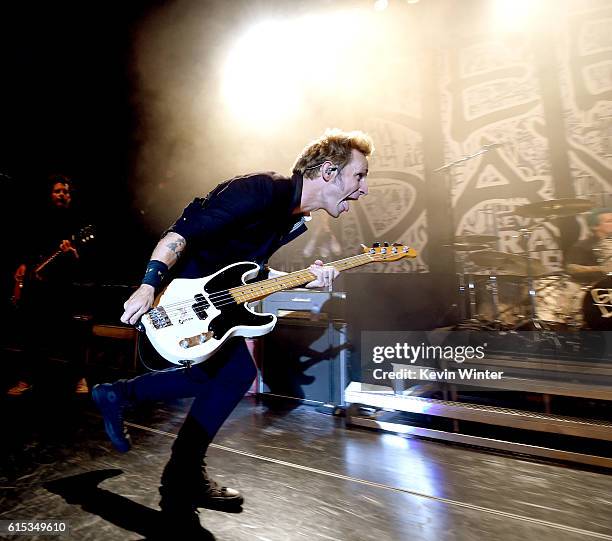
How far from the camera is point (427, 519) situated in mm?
1305

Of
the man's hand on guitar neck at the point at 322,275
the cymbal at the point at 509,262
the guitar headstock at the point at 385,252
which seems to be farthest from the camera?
the cymbal at the point at 509,262

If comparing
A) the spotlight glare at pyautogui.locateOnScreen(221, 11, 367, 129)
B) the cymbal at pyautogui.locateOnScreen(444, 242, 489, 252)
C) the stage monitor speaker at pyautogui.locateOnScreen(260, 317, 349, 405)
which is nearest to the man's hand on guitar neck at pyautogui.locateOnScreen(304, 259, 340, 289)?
the stage monitor speaker at pyautogui.locateOnScreen(260, 317, 349, 405)

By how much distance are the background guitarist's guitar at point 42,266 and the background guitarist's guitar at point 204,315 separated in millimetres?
2520

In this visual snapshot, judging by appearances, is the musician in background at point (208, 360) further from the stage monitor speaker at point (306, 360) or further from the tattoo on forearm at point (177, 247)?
the stage monitor speaker at point (306, 360)

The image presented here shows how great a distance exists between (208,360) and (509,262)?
2.75 meters

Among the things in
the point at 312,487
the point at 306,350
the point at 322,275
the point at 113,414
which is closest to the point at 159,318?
the point at 113,414

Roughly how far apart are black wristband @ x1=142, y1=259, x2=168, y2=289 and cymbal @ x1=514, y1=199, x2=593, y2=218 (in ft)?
8.79

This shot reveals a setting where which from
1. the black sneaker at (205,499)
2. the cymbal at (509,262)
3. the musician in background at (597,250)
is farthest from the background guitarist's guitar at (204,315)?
the musician in background at (597,250)

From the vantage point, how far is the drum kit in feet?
8.03

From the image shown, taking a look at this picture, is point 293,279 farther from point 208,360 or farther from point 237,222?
point 208,360

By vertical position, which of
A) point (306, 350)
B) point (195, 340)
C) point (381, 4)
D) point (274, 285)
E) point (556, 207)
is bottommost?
point (306, 350)

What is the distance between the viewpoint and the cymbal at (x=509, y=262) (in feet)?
9.56

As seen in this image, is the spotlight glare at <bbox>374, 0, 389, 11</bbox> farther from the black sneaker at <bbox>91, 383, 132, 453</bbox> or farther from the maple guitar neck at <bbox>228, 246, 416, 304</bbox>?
the black sneaker at <bbox>91, 383, 132, 453</bbox>

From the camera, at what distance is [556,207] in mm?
2586
